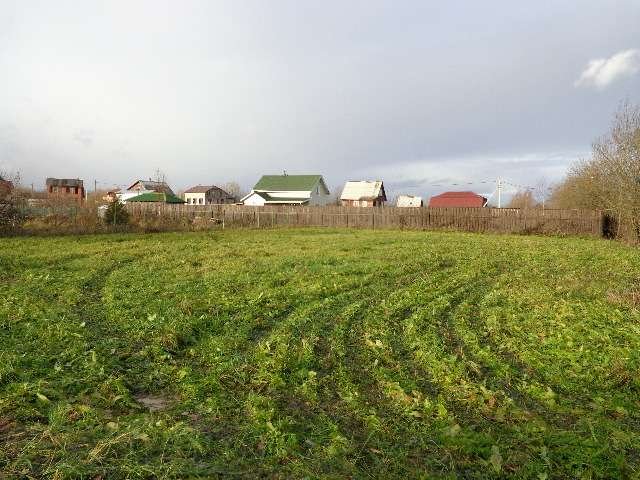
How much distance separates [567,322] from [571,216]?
2318 cm

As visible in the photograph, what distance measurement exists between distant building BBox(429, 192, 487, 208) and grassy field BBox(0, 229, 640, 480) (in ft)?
208

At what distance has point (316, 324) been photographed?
6.38 metres

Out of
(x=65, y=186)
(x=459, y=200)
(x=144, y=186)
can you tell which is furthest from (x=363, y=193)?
(x=65, y=186)

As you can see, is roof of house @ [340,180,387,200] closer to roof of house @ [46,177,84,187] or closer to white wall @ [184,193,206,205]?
white wall @ [184,193,206,205]

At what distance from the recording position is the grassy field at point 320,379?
3.08 m

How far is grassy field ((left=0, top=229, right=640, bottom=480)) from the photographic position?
3084 mm

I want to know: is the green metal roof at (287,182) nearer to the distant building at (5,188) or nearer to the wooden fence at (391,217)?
the wooden fence at (391,217)

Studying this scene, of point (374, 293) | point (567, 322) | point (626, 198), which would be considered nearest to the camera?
point (567, 322)

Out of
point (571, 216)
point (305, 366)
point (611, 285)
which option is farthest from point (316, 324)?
point (571, 216)

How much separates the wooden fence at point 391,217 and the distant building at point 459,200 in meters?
41.2

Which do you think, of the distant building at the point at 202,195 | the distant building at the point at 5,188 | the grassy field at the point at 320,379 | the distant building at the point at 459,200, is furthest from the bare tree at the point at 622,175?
the distant building at the point at 202,195

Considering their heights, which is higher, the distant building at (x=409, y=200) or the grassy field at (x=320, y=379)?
the distant building at (x=409, y=200)

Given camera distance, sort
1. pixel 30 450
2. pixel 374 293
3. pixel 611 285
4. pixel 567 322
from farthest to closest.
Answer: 1. pixel 611 285
2. pixel 374 293
3. pixel 567 322
4. pixel 30 450

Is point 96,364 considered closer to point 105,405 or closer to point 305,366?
point 105,405
